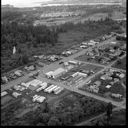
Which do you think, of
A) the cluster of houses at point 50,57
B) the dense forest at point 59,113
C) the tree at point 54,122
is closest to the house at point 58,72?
the cluster of houses at point 50,57

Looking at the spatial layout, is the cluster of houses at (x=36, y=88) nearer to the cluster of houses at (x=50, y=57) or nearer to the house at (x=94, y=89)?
the house at (x=94, y=89)

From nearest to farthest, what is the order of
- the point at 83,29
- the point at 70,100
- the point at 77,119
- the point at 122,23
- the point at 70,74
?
the point at 77,119 < the point at 70,100 < the point at 70,74 < the point at 83,29 < the point at 122,23

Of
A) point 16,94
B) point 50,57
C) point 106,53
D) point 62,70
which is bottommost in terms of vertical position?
point 16,94

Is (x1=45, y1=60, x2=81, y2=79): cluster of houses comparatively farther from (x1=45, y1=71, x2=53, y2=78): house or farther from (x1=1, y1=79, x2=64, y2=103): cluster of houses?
(x1=1, y1=79, x2=64, y2=103): cluster of houses

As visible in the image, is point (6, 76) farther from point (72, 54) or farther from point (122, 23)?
point (122, 23)

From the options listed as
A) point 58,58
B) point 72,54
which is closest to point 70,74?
point 58,58

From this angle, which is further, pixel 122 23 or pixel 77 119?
pixel 122 23

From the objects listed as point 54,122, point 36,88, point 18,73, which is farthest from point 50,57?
point 54,122

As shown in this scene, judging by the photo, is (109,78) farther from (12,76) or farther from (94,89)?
(12,76)
